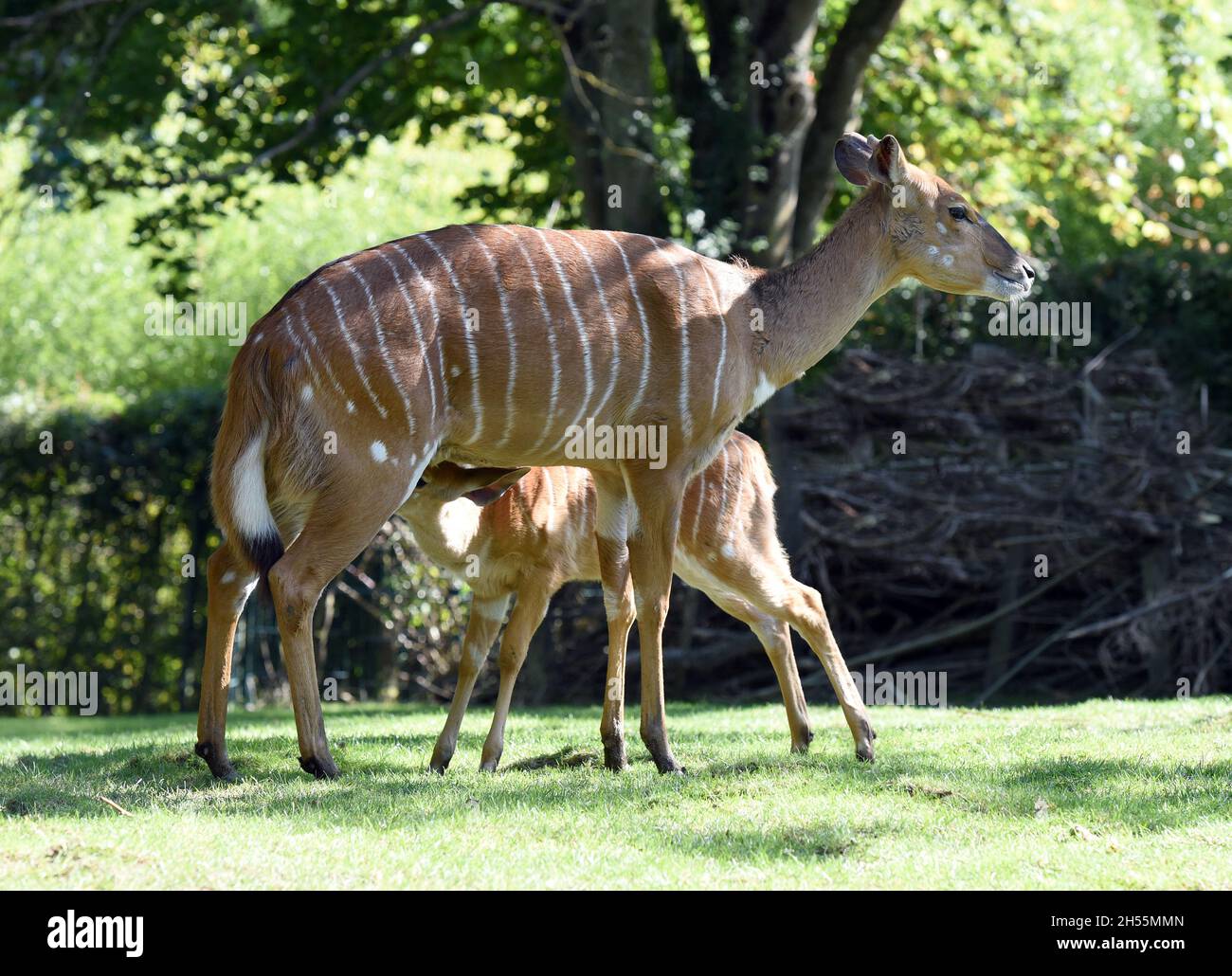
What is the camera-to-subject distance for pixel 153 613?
12.1m

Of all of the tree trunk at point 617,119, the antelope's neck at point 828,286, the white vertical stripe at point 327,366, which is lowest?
the white vertical stripe at point 327,366

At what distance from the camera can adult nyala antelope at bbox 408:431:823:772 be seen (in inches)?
267

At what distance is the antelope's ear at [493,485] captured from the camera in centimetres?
673

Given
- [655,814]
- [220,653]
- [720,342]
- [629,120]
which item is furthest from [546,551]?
[629,120]

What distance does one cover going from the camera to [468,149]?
13414 millimetres

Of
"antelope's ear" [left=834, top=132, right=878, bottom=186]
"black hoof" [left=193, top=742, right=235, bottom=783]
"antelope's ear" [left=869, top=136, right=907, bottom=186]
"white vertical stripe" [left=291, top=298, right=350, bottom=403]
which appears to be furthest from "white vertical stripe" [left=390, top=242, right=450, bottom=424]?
"antelope's ear" [left=834, top=132, right=878, bottom=186]

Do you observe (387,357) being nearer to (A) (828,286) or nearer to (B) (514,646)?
(B) (514,646)

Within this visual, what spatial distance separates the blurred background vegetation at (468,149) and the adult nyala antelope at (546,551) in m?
3.87

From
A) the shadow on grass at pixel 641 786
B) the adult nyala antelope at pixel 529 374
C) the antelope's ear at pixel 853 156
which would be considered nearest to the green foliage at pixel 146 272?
the antelope's ear at pixel 853 156

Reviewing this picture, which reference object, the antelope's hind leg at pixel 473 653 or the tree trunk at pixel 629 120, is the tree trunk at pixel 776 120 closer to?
the tree trunk at pixel 629 120

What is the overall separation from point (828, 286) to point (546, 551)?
1.70 metres

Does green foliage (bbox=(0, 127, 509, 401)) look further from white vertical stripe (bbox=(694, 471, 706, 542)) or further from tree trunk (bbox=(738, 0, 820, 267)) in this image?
white vertical stripe (bbox=(694, 471, 706, 542))

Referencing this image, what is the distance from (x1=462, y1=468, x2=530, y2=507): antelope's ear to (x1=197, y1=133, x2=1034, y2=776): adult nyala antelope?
0.13 m
